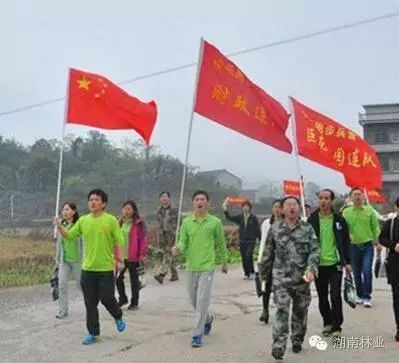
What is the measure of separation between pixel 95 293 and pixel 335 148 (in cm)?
445

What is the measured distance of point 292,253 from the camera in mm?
5727

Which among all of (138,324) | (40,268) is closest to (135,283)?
(138,324)

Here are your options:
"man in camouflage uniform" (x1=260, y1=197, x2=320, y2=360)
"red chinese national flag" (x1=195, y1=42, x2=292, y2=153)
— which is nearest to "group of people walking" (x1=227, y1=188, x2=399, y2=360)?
"man in camouflage uniform" (x1=260, y1=197, x2=320, y2=360)

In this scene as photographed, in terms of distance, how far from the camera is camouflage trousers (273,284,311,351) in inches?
217

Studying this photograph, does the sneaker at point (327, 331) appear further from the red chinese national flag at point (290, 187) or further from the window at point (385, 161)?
the window at point (385, 161)

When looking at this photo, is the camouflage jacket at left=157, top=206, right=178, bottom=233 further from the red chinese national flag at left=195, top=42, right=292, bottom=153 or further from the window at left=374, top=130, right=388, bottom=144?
the window at left=374, top=130, right=388, bottom=144

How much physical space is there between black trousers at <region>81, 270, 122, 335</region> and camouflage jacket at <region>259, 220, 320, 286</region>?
183 centimetres

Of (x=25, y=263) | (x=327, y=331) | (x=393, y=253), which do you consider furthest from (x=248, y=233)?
(x=393, y=253)

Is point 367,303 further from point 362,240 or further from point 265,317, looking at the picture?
point 265,317

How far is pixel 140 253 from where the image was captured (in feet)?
28.6

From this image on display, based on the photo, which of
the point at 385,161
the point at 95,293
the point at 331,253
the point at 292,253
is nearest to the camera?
the point at 292,253

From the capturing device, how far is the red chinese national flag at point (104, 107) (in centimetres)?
903

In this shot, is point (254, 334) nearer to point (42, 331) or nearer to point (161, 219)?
point (42, 331)

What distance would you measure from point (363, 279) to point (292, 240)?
132 inches
